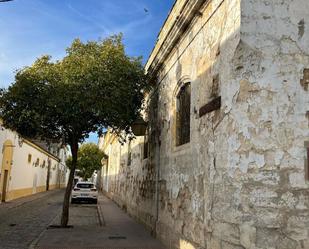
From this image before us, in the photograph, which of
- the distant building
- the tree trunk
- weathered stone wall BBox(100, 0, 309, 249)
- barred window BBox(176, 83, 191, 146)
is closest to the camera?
weathered stone wall BBox(100, 0, 309, 249)

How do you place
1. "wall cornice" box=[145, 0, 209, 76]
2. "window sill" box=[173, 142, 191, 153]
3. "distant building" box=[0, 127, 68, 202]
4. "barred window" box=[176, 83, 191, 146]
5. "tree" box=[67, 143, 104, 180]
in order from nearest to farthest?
"wall cornice" box=[145, 0, 209, 76] < "window sill" box=[173, 142, 191, 153] < "barred window" box=[176, 83, 191, 146] < "distant building" box=[0, 127, 68, 202] < "tree" box=[67, 143, 104, 180]

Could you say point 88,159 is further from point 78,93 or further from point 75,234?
point 78,93

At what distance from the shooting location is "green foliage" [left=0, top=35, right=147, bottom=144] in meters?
11.8

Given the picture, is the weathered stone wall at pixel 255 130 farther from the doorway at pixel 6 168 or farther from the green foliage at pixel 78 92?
the doorway at pixel 6 168

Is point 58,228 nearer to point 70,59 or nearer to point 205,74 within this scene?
point 70,59

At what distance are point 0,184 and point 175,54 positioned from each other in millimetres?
16515

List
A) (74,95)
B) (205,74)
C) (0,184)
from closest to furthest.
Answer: (205,74) → (74,95) → (0,184)

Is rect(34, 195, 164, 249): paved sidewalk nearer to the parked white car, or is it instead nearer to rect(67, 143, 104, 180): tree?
the parked white car

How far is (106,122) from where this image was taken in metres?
12.8

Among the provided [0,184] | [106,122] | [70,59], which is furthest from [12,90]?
[0,184]

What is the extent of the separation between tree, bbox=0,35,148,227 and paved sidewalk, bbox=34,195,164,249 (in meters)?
3.19

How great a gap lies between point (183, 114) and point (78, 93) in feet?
11.4

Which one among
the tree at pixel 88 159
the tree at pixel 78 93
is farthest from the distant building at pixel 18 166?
the tree at pixel 78 93

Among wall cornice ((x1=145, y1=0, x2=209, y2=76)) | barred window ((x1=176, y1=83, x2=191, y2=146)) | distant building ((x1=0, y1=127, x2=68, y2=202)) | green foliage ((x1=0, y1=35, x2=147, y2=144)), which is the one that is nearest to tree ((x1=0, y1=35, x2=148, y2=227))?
green foliage ((x1=0, y1=35, x2=147, y2=144))
